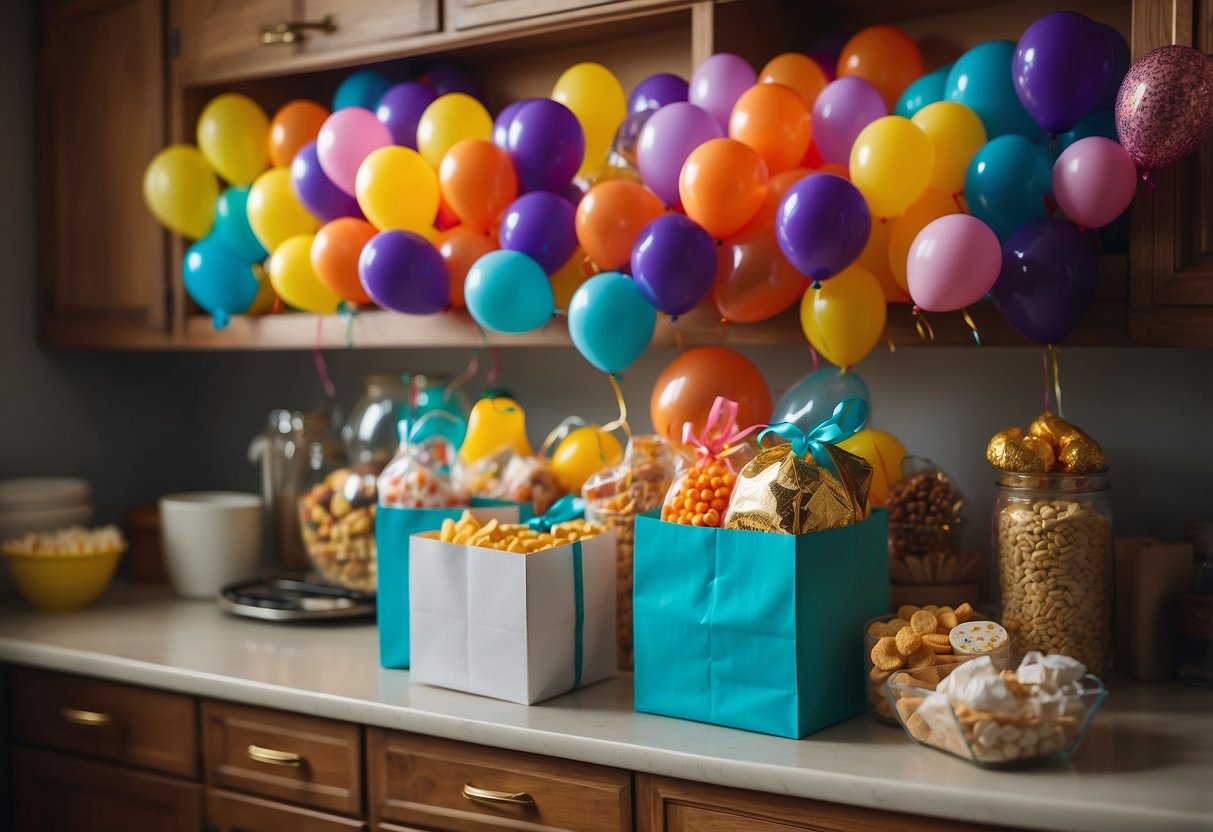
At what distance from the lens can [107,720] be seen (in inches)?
81.4

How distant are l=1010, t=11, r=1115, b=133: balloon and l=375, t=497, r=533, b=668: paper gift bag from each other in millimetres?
1053

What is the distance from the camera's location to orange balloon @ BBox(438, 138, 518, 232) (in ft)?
6.27

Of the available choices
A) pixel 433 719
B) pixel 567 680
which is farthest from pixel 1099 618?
pixel 433 719

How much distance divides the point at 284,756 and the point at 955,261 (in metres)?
1.26

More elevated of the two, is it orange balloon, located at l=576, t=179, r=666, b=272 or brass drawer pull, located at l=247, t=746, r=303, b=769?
orange balloon, located at l=576, t=179, r=666, b=272

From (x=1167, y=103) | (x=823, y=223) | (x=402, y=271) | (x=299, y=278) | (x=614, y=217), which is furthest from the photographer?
(x=299, y=278)

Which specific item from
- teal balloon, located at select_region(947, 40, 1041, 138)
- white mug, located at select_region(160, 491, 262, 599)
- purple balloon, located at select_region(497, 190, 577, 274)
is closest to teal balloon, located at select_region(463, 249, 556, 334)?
purple balloon, located at select_region(497, 190, 577, 274)

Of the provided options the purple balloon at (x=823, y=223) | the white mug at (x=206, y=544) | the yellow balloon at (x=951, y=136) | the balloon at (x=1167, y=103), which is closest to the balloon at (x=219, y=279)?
the white mug at (x=206, y=544)

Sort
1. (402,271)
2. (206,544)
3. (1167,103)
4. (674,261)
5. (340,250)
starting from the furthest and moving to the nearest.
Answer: (206,544) → (340,250) → (402,271) → (674,261) → (1167,103)

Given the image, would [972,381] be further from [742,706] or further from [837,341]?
[742,706]

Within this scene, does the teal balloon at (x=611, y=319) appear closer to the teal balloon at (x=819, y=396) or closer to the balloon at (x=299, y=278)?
the teal balloon at (x=819, y=396)

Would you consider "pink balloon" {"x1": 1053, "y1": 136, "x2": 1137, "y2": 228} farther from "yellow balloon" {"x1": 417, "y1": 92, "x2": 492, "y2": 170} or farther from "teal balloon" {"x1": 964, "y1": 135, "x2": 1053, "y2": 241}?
"yellow balloon" {"x1": 417, "y1": 92, "x2": 492, "y2": 170}

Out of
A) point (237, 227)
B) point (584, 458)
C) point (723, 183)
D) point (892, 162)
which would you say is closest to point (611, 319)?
point (723, 183)

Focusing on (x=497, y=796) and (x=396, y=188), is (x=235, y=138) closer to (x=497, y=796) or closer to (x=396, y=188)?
(x=396, y=188)
